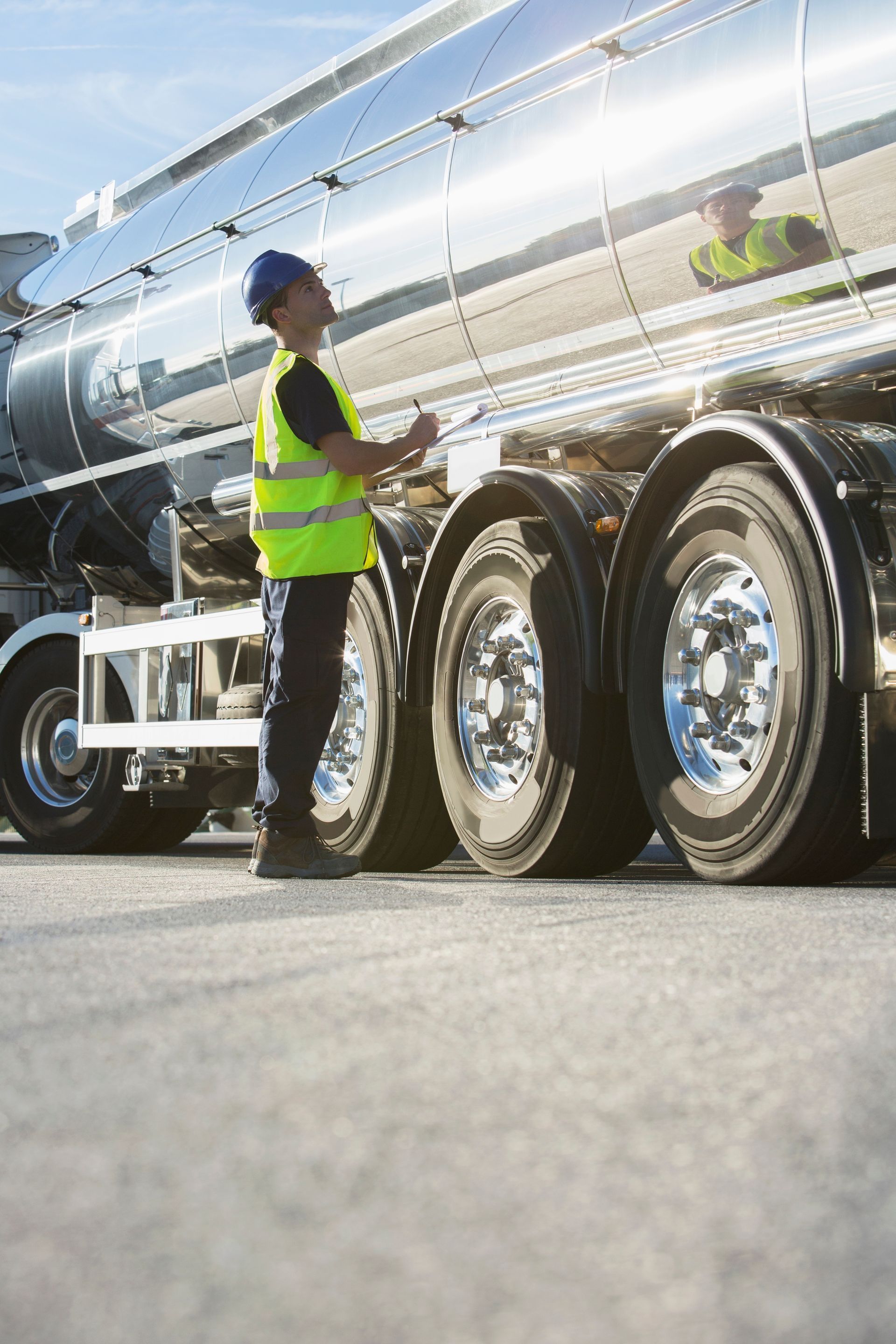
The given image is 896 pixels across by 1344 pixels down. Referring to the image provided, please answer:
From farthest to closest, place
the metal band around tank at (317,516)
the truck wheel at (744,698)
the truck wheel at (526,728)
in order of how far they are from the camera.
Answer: the metal band around tank at (317,516), the truck wheel at (526,728), the truck wheel at (744,698)

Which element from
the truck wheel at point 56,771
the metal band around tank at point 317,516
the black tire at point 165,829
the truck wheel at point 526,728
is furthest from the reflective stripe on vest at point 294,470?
the black tire at point 165,829

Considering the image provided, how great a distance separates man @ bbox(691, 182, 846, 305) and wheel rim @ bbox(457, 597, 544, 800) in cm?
121

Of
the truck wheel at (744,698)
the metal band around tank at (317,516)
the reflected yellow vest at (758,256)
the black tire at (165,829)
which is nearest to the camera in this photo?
the truck wheel at (744,698)

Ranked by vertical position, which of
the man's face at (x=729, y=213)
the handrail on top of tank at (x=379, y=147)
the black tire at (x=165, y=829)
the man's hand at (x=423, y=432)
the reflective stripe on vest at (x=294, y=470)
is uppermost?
the handrail on top of tank at (x=379, y=147)

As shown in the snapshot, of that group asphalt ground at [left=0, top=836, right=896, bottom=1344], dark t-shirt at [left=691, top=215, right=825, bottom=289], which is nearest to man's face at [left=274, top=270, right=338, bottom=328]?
dark t-shirt at [left=691, top=215, right=825, bottom=289]

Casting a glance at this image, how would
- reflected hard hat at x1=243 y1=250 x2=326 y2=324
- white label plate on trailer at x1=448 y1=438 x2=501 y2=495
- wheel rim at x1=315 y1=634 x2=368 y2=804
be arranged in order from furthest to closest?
wheel rim at x1=315 y1=634 x2=368 y2=804
white label plate on trailer at x1=448 y1=438 x2=501 y2=495
reflected hard hat at x1=243 y1=250 x2=326 y2=324

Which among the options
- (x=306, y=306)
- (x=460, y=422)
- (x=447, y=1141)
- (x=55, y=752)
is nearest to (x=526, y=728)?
(x=460, y=422)

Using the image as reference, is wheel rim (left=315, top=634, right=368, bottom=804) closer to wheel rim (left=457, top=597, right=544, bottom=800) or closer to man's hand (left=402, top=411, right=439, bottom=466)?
wheel rim (left=457, top=597, right=544, bottom=800)

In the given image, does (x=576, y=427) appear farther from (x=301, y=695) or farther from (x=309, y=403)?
(x=301, y=695)

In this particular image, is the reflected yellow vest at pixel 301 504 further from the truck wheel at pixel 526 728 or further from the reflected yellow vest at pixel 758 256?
the reflected yellow vest at pixel 758 256

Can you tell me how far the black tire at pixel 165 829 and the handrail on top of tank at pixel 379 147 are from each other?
109 inches

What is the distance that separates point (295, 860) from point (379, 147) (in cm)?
277

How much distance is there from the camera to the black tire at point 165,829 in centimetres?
801

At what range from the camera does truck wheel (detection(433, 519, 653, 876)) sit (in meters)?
4.50
